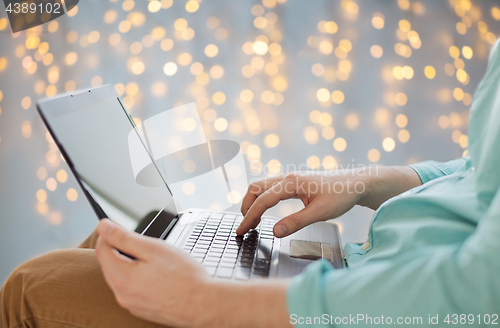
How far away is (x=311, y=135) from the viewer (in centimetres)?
123

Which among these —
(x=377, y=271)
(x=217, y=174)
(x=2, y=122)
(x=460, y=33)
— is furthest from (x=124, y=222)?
(x=460, y=33)

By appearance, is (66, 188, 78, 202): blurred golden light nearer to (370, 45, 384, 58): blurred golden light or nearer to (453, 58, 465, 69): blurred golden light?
(370, 45, 384, 58): blurred golden light

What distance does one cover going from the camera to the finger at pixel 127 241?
397mm

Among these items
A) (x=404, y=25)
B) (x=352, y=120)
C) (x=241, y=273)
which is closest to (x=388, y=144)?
(x=352, y=120)

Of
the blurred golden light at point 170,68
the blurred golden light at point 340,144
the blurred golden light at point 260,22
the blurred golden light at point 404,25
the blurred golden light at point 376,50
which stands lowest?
the blurred golden light at point 340,144

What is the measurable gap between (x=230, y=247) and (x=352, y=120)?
809 mm

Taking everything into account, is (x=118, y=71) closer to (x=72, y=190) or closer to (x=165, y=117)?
(x=165, y=117)

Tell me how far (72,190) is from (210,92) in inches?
26.9

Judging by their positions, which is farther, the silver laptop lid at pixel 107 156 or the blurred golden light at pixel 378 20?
the blurred golden light at pixel 378 20

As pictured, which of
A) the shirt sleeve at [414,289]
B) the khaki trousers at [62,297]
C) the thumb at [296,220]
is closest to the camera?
the shirt sleeve at [414,289]

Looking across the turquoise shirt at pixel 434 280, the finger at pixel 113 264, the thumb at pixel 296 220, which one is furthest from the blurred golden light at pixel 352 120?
the finger at pixel 113 264

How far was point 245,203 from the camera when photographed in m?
0.69

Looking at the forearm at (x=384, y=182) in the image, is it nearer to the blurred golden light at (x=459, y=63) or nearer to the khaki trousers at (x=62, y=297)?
the khaki trousers at (x=62, y=297)

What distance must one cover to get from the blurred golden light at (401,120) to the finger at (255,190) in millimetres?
717
